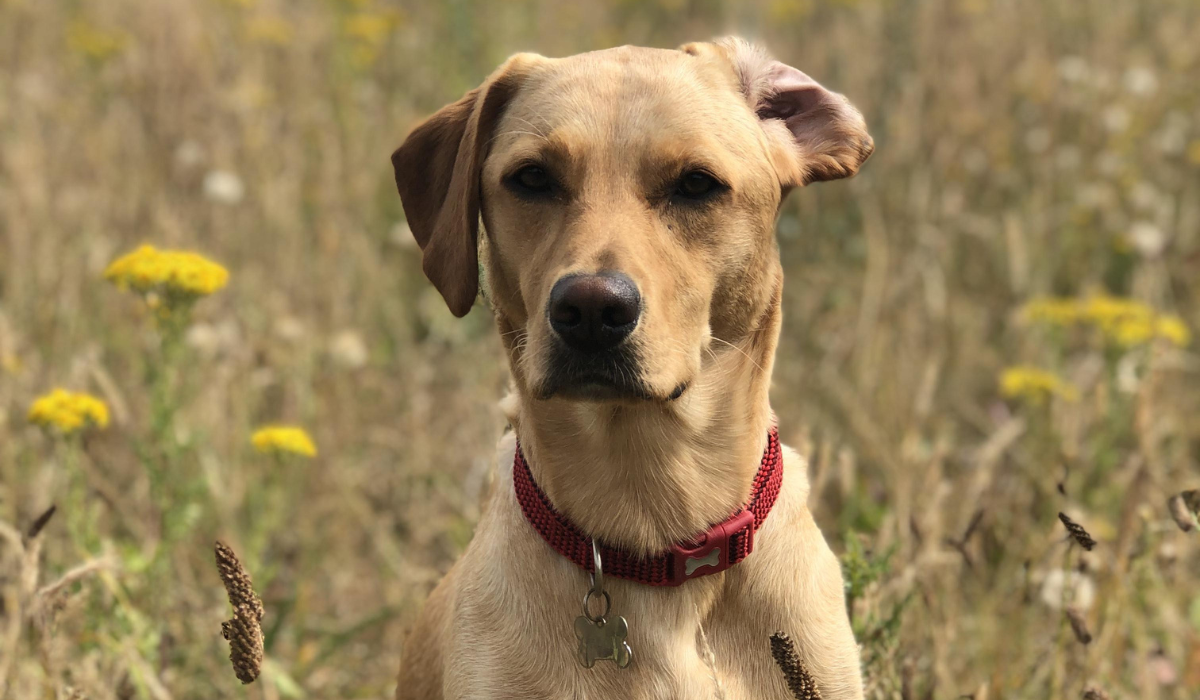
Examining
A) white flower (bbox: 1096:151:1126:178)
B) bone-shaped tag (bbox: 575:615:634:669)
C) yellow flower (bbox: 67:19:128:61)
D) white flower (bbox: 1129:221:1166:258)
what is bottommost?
white flower (bbox: 1096:151:1126:178)

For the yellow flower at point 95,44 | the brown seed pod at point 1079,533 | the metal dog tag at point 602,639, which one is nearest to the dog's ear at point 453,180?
the metal dog tag at point 602,639

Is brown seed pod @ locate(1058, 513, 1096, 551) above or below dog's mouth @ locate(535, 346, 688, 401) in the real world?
below

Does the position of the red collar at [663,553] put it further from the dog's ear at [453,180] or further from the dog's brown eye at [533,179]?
the dog's brown eye at [533,179]

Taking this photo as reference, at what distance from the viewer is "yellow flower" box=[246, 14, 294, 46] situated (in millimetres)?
6340

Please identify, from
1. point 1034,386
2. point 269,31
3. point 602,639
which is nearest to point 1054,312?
point 1034,386

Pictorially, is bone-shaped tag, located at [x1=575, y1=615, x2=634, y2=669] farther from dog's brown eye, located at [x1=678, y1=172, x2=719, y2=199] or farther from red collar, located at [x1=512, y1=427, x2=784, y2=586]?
dog's brown eye, located at [x1=678, y1=172, x2=719, y2=199]

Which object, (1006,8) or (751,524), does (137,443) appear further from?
(1006,8)

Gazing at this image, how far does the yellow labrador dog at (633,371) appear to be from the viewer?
220 centimetres

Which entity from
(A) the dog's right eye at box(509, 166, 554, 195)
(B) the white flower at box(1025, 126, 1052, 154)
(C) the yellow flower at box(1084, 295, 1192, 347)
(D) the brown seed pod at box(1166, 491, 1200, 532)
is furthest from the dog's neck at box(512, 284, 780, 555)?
(B) the white flower at box(1025, 126, 1052, 154)

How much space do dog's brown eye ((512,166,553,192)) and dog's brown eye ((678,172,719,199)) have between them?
0.26 meters

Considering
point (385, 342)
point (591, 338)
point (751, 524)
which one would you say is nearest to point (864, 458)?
point (385, 342)

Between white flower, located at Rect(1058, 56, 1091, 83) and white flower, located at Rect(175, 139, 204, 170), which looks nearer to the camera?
white flower, located at Rect(175, 139, 204, 170)

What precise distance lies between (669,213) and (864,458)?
2.67 metres

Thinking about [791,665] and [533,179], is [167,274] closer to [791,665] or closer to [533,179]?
[533,179]
